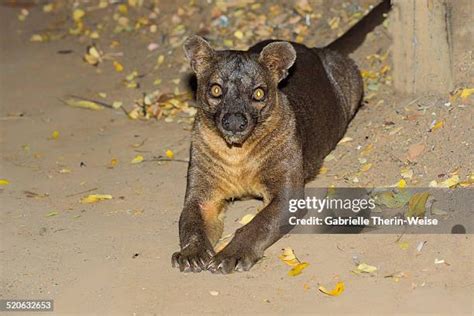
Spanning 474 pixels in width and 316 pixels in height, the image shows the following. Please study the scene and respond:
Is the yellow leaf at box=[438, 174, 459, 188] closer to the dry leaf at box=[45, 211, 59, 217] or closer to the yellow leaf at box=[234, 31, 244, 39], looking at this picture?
the dry leaf at box=[45, 211, 59, 217]

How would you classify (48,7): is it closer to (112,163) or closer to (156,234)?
(112,163)

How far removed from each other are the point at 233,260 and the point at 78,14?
584 centimetres

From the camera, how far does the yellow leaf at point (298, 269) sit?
5746mm

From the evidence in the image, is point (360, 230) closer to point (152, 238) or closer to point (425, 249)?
point (425, 249)

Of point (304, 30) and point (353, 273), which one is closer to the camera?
point (353, 273)

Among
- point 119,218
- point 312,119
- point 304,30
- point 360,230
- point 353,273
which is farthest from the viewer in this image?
point 304,30

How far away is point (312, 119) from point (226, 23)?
283cm

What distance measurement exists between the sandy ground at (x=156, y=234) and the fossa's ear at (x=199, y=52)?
0.92 meters

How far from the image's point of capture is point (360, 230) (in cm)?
620

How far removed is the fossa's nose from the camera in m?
6.21

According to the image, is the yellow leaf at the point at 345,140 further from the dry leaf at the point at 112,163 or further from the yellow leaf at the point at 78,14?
the yellow leaf at the point at 78,14

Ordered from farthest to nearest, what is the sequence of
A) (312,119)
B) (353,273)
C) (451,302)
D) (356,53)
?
(356,53) < (312,119) < (353,273) < (451,302)

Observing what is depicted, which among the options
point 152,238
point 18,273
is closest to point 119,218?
point 152,238

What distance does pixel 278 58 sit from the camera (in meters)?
6.69
